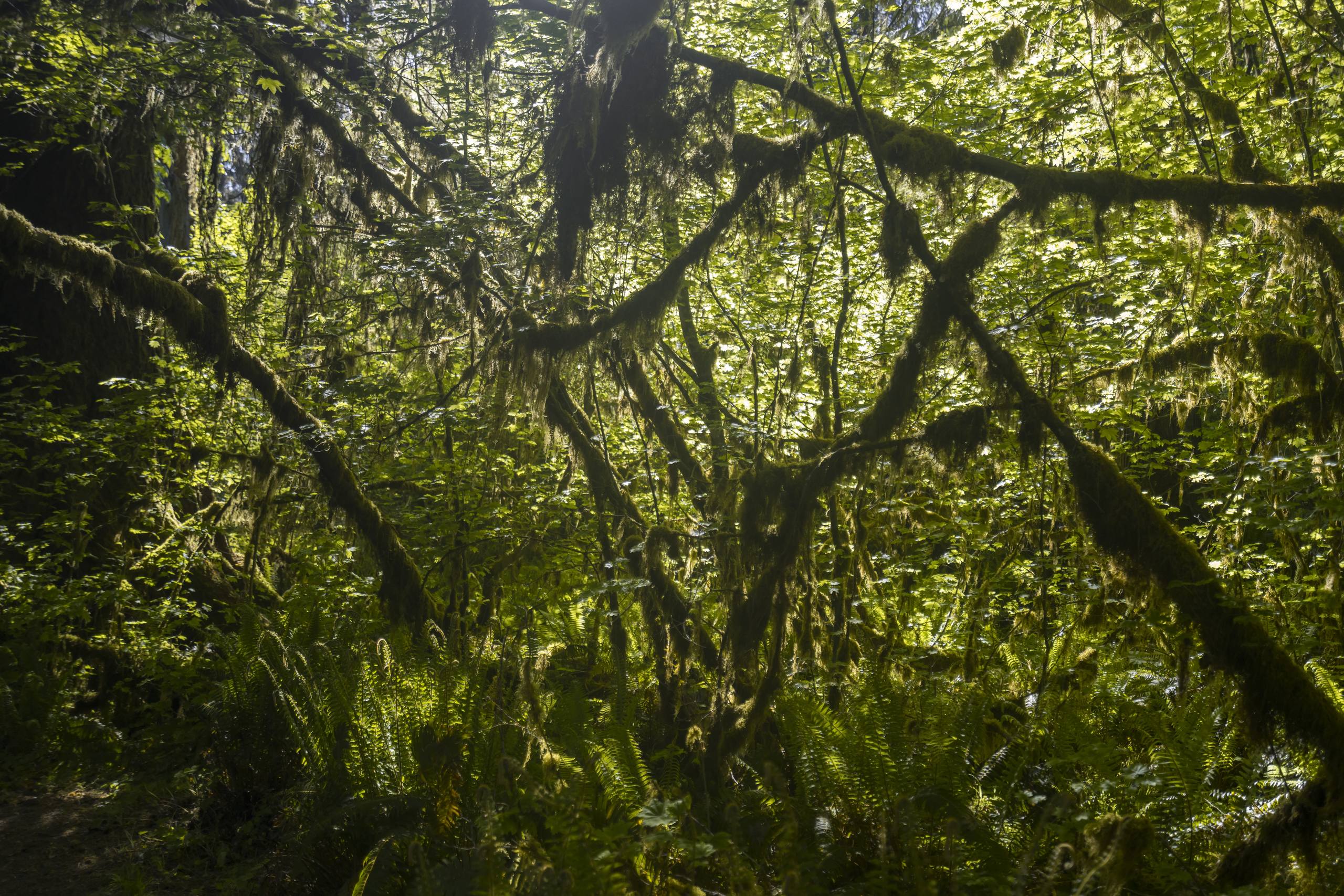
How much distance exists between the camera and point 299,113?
6.58 metres

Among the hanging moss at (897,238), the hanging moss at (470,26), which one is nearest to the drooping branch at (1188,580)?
the hanging moss at (897,238)

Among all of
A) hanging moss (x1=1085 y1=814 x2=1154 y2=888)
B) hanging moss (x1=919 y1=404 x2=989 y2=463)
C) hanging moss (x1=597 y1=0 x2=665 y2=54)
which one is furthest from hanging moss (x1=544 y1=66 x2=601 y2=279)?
hanging moss (x1=1085 y1=814 x2=1154 y2=888)

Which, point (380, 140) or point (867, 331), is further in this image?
point (867, 331)

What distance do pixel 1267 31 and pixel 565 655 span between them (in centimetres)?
686

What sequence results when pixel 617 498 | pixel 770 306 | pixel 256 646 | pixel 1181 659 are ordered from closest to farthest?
pixel 1181 659
pixel 256 646
pixel 617 498
pixel 770 306

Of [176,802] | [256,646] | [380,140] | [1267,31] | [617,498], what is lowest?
[176,802]

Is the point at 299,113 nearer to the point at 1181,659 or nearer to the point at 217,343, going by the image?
the point at 217,343

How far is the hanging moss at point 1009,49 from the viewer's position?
5.26m

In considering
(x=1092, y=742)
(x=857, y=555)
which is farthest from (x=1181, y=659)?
(x=857, y=555)

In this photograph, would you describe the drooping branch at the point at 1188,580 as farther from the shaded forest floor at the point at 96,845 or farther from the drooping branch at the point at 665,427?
the shaded forest floor at the point at 96,845

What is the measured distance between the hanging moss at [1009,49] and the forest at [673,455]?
8cm

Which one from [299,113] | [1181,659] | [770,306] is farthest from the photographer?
[770,306]

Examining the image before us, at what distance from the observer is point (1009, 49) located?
5.28 metres

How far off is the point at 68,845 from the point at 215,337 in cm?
318
